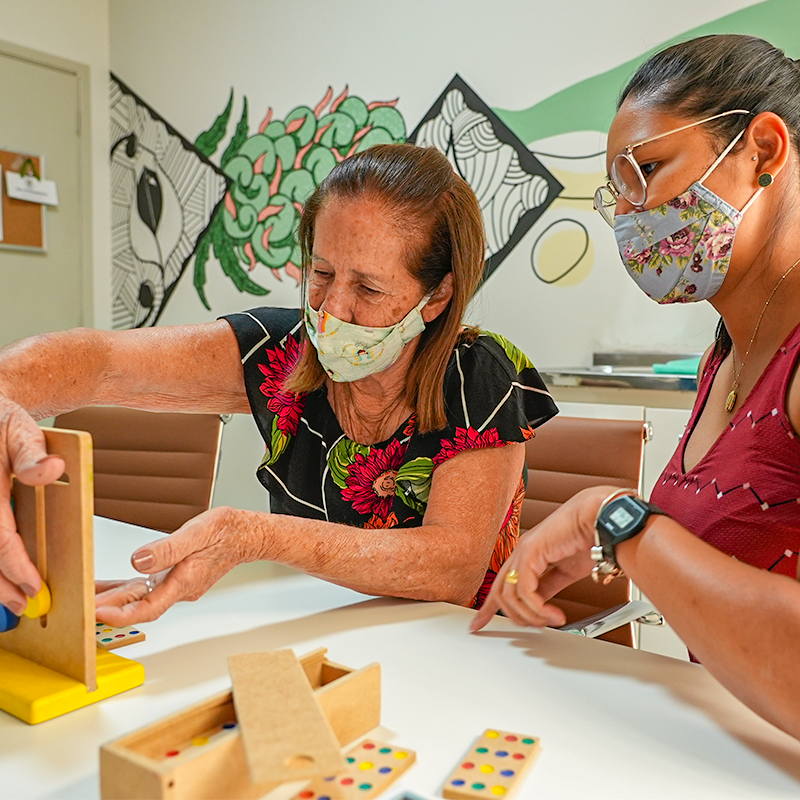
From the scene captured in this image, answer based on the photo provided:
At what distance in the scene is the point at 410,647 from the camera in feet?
3.17

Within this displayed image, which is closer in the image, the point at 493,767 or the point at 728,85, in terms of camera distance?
the point at 493,767

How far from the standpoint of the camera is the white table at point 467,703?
677mm

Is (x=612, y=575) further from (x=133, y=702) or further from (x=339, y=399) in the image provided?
(x=339, y=399)

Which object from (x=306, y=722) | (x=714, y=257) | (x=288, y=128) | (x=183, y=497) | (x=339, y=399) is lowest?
(x=183, y=497)

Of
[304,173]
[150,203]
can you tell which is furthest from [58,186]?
[304,173]

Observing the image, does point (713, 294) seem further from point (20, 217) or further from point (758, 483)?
point (20, 217)

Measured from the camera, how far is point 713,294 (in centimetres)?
119

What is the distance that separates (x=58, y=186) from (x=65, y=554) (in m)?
3.74

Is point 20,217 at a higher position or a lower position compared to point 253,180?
lower

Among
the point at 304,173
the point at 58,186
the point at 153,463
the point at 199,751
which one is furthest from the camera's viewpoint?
the point at 58,186

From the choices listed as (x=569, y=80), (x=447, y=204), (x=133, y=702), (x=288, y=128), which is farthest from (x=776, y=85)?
(x=288, y=128)

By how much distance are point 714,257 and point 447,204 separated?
0.44 meters

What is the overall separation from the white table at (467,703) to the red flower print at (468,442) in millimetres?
248

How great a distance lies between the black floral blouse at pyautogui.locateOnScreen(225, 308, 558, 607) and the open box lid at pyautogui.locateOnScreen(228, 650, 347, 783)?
63 centimetres
